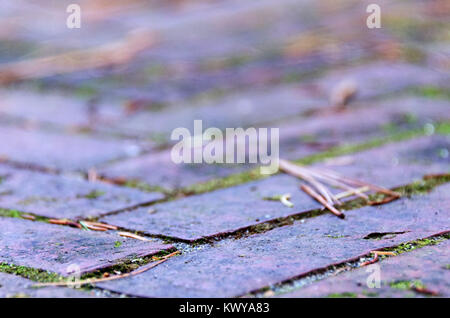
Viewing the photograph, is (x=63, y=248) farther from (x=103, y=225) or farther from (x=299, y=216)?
(x=299, y=216)

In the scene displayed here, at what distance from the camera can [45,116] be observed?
3051 mm

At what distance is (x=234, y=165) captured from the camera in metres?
2.35

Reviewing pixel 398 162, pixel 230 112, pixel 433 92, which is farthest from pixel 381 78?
pixel 398 162

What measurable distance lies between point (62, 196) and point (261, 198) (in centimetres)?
58

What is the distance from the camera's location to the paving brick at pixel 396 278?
1276mm

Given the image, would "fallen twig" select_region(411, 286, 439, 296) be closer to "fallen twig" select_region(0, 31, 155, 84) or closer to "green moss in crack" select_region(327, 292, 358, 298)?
"green moss in crack" select_region(327, 292, 358, 298)

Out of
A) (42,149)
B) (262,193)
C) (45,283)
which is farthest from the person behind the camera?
(42,149)

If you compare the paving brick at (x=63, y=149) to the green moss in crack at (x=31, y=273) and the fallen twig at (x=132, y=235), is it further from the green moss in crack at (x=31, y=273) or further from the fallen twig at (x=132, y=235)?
the green moss in crack at (x=31, y=273)

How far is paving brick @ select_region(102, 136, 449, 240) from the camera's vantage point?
174cm

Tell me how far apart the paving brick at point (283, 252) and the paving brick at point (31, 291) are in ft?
0.19

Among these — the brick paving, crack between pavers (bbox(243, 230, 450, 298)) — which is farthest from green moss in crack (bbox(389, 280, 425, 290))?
crack between pavers (bbox(243, 230, 450, 298))
